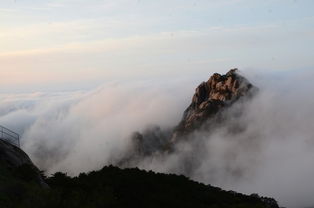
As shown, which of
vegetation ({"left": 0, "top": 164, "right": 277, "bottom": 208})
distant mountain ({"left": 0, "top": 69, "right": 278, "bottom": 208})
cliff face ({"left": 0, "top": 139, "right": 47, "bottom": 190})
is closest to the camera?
vegetation ({"left": 0, "top": 164, "right": 277, "bottom": 208})

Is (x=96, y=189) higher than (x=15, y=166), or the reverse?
(x=15, y=166)

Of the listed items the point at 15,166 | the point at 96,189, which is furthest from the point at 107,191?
the point at 15,166

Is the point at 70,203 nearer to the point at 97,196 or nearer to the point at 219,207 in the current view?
the point at 97,196

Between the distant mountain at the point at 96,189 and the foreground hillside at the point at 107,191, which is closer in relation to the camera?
the foreground hillside at the point at 107,191

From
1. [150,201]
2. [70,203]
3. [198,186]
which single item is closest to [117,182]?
[150,201]

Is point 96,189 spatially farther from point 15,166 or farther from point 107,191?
point 15,166

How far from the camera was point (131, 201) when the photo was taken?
52.0 meters

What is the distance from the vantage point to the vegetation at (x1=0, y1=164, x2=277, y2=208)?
38.3m

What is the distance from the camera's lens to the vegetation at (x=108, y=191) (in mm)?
38344

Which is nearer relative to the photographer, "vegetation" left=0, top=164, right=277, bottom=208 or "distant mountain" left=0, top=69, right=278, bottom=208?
"vegetation" left=0, top=164, right=277, bottom=208

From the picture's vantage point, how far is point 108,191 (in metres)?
49.3

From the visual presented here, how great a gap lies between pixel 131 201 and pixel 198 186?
68.1 feet

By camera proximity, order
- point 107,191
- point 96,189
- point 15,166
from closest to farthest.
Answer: point 96,189 → point 107,191 → point 15,166

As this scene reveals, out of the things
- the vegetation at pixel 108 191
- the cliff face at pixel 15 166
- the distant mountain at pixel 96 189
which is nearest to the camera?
the vegetation at pixel 108 191
